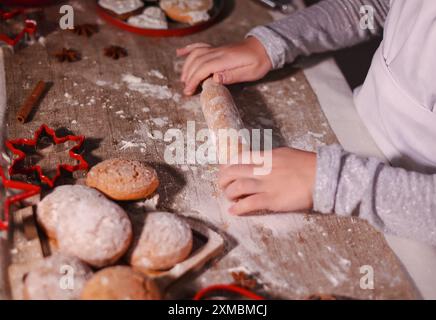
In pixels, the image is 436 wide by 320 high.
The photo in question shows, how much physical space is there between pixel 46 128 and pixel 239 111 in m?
0.45

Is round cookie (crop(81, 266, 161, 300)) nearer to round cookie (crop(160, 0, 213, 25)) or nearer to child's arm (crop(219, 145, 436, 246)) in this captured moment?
child's arm (crop(219, 145, 436, 246))

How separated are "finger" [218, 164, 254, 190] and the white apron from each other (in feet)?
1.27

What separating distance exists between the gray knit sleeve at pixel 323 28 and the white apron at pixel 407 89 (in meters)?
0.15

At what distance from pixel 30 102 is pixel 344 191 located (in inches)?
28.7

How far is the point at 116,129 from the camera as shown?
113 centimetres

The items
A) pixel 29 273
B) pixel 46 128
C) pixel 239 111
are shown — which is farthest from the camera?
pixel 239 111

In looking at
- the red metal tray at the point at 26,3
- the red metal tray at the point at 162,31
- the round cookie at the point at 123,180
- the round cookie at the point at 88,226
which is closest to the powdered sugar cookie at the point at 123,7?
the red metal tray at the point at 162,31

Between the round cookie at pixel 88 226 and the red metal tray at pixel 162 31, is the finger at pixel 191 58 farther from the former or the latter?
the round cookie at pixel 88 226

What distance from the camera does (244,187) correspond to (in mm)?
947

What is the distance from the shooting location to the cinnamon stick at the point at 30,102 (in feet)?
3.62

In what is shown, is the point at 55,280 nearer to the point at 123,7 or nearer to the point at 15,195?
the point at 15,195

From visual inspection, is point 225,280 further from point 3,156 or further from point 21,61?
point 21,61

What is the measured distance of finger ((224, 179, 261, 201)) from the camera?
95 cm
